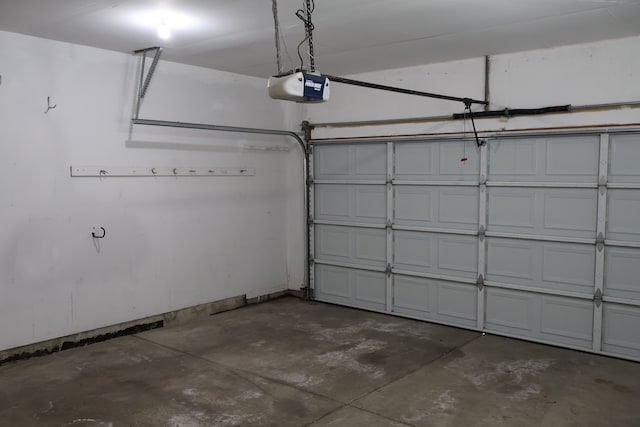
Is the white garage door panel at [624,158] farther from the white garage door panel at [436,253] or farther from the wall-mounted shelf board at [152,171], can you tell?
the wall-mounted shelf board at [152,171]

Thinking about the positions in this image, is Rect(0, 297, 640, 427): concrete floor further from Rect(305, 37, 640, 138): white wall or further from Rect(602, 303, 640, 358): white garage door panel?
Rect(305, 37, 640, 138): white wall

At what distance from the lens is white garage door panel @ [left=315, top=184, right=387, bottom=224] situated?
20.0 feet

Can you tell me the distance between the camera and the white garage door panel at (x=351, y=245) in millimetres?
6145

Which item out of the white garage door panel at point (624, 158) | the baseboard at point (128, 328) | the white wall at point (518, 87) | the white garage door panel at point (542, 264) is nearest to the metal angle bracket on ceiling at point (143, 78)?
the white wall at point (518, 87)

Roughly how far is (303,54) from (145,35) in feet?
4.75

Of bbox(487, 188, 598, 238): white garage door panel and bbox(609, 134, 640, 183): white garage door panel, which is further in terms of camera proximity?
bbox(487, 188, 598, 238): white garage door panel

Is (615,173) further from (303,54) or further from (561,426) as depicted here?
(303,54)

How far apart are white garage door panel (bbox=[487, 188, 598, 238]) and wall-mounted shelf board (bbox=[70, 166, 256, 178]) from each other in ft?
9.54

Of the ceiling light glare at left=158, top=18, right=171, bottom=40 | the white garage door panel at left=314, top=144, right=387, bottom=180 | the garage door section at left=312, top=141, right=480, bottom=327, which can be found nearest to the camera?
the ceiling light glare at left=158, top=18, right=171, bottom=40

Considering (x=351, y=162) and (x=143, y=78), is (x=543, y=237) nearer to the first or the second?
(x=351, y=162)

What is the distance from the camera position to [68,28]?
4281 millimetres

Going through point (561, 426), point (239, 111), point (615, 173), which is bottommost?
point (561, 426)

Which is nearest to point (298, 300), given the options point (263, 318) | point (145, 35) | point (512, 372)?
point (263, 318)

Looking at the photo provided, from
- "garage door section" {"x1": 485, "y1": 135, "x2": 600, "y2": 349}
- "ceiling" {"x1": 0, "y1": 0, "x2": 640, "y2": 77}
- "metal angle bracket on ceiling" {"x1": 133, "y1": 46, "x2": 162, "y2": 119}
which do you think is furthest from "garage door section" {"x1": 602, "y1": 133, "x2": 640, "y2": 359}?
"metal angle bracket on ceiling" {"x1": 133, "y1": 46, "x2": 162, "y2": 119}
